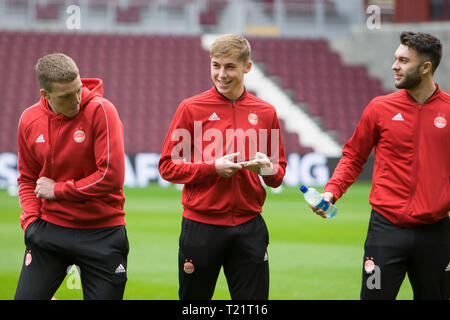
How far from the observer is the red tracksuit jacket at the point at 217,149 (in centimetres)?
411

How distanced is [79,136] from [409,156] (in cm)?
213

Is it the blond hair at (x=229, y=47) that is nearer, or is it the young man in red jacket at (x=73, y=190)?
the young man in red jacket at (x=73, y=190)

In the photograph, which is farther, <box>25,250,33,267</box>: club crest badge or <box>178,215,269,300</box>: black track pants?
<box>178,215,269,300</box>: black track pants

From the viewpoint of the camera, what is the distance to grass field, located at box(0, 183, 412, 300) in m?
7.10

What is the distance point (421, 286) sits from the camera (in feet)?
13.5

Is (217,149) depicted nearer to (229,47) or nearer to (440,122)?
(229,47)

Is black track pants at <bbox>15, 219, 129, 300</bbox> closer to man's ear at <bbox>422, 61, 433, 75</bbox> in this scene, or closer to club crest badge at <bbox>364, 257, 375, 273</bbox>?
club crest badge at <bbox>364, 257, 375, 273</bbox>

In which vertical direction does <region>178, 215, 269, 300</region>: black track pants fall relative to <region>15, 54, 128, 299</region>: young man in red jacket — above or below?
below

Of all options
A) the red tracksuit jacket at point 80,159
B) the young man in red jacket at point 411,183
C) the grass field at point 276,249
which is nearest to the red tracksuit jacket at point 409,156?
the young man in red jacket at point 411,183

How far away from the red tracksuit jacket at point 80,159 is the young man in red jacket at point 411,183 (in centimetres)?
144

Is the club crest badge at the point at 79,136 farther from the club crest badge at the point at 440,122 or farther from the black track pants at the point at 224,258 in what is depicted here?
the club crest badge at the point at 440,122

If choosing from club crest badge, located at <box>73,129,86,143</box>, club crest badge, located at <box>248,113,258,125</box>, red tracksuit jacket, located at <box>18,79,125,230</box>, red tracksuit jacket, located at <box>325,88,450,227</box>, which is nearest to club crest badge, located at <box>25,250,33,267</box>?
red tracksuit jacket, located at <box>18,79,125,230</box>

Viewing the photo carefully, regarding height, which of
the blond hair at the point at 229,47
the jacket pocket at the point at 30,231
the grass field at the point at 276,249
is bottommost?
the grass field at the point at 276,249

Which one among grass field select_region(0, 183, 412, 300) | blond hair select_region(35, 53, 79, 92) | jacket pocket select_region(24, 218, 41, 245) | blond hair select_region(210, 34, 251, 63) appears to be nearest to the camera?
blond hair select_region(35, 53, 79, 92)
